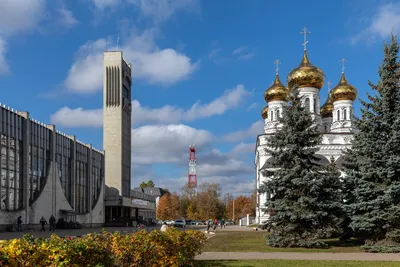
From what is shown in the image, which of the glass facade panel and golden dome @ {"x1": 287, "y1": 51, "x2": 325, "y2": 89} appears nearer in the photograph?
the glass facade panel

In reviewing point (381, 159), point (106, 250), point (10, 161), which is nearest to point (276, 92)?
point (10, 161)

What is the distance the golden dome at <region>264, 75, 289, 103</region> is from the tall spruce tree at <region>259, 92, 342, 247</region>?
38.0 meters

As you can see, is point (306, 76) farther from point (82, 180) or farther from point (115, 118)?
point (82, 180)

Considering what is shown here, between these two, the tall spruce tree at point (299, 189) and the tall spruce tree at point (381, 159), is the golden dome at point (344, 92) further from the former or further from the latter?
the tall spruce tree at point (381, 159)

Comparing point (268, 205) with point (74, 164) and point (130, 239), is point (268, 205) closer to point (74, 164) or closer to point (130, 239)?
point (130, 239)

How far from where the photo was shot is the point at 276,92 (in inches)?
2406

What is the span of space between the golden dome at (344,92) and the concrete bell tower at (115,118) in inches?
Result: 1088

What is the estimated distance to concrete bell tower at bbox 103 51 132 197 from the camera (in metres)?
59.3

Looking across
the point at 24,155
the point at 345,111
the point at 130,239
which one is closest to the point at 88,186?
the point at 24,155

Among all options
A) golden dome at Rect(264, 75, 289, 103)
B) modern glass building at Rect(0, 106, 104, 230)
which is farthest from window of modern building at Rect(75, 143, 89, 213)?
golden dome at Rect(264, 75, 289, 103)

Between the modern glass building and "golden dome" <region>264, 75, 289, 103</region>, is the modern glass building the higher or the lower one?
the lower one

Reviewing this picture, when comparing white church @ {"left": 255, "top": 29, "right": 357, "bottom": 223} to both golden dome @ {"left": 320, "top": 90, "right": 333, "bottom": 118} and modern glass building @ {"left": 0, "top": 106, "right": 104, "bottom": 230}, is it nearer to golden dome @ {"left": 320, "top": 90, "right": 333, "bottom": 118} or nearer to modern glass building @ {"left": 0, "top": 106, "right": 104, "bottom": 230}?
golden dome @ {"left": 320, "top": 90, "right": 333, "bottom": 118}

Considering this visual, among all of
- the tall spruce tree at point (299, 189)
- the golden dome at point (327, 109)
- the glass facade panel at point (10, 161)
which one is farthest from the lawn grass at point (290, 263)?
the golden dome at point (327, 109)

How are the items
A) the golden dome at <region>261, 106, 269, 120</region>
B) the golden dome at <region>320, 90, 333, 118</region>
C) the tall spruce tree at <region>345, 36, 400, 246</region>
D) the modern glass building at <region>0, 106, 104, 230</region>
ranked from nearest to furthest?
1. the tall spruce tree at <region>345, 36, 400, 246</region>
2. the modern glass building at <region>0, 106, 104, 230</region>
3. the golden dome at <region>320, 90, 333, 118</region>
4. the golden dome at <region>261, 106, 269, 120</region>
